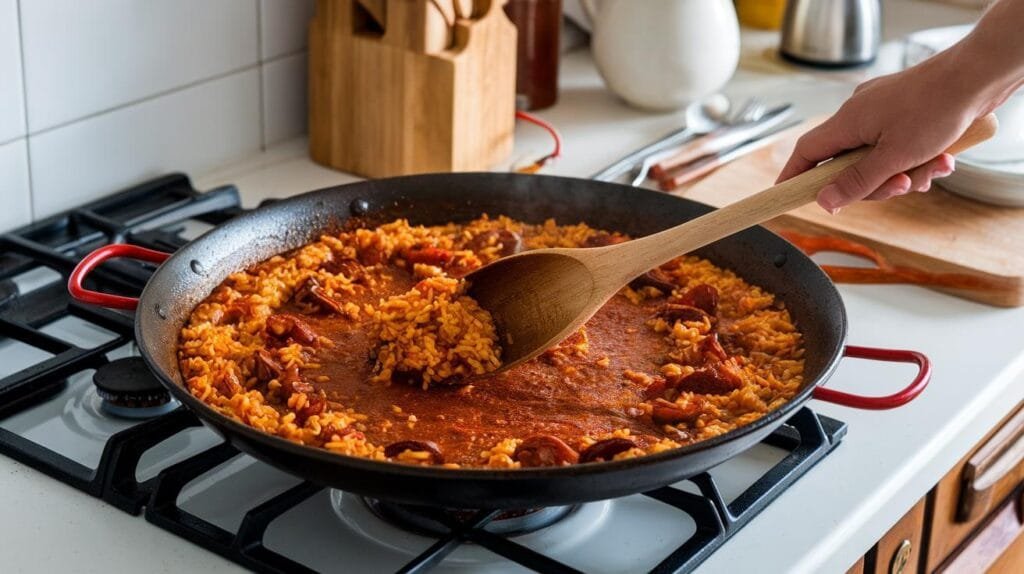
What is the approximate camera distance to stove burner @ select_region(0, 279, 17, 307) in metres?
1.39

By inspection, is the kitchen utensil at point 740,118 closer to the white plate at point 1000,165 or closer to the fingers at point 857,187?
the white plate at point 1000,165

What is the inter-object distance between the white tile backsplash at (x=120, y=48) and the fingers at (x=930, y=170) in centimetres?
93

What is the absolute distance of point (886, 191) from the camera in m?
1.19

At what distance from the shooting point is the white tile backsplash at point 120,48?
1.51 metres

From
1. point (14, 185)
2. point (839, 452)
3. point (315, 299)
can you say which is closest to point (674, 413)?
point (839, 452)

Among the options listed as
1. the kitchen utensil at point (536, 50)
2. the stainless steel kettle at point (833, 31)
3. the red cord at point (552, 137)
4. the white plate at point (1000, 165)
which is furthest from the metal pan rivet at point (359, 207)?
the stainless steel kettle at point (833, 31)

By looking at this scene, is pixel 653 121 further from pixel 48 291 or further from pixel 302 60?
pixel 48 291

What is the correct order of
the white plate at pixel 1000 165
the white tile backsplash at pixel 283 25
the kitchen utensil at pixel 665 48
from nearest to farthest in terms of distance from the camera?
1. the white plate at pixel 1000 165
2. the white tile backsplash at pixel 283 25
3. the kitchen utensil at pixel 665 48

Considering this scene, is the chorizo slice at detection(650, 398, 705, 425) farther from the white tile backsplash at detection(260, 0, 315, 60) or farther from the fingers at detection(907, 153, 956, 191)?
the white tile backsplash at detection(260, 0, 315, 60)

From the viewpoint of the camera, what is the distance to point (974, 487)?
1.38 meters

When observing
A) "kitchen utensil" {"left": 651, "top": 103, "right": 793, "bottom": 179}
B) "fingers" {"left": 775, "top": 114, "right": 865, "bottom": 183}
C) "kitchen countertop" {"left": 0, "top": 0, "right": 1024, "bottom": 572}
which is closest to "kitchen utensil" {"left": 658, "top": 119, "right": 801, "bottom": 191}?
"kitchen utensil" {"left": 651, "top": 103, "right": 793, "bottom": 179}

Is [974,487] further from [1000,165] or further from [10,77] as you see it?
[10,77]

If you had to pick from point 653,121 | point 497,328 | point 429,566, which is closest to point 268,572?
point 429,566

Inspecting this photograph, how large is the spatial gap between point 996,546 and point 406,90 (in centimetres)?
90
